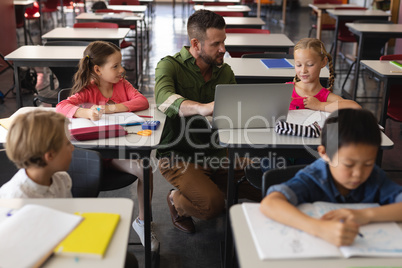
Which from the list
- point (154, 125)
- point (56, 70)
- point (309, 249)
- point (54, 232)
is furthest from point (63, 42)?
point (309, 249)

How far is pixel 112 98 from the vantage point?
2.48 m

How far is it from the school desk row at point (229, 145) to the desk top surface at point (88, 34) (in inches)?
88.7

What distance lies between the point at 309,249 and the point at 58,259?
61 cm

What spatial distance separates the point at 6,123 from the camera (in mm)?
2211

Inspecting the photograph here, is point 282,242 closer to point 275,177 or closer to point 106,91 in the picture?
point 275,177

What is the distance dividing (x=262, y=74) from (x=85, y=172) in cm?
154

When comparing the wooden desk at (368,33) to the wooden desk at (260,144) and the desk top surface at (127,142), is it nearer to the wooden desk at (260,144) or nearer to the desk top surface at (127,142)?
the wooden desk at (260,144)

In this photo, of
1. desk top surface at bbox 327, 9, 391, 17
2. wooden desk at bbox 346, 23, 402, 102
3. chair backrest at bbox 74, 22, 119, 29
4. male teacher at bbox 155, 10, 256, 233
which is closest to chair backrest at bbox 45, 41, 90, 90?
chair backrest at bbox 74, 22, 119, 29

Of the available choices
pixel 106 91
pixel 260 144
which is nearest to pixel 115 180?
pixel 106 91

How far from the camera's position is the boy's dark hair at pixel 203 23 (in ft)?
7.95

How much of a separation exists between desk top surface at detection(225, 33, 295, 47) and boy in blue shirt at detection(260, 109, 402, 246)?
266 cm

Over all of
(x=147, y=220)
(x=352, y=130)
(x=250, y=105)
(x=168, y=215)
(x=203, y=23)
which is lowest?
(x=168, y=215)

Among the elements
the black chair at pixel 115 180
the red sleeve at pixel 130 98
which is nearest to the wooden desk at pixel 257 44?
the red sleeve at pixel 130 98

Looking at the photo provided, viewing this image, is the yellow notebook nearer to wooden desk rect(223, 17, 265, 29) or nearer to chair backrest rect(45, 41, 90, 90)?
chair backrest rect(45, 41, 90, 90)
